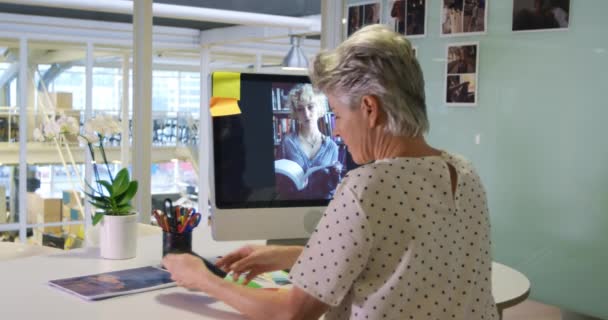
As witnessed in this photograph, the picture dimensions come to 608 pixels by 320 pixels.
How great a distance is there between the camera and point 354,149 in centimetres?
128

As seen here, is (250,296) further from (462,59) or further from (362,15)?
(362,15)

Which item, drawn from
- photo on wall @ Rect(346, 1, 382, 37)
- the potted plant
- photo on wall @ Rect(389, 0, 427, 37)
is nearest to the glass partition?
photo on wall @ Rect(346, 1, 382, 37)

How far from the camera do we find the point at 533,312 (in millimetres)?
3059

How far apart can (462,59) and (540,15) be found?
0.45m

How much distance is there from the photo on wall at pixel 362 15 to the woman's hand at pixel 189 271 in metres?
2.48

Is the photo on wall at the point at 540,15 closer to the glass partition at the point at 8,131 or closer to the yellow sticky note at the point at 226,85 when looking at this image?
the yellow sticky note at the point at 226,85

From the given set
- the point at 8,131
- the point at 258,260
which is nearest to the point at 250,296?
the point at 258,260

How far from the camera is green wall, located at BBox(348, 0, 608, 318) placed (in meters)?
2.77

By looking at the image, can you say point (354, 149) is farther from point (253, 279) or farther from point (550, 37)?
point (550, 37)

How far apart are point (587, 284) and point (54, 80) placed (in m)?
4.39

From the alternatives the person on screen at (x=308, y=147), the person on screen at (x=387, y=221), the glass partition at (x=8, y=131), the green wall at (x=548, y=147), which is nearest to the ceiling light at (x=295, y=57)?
the glass partition at (x=8, y=131)

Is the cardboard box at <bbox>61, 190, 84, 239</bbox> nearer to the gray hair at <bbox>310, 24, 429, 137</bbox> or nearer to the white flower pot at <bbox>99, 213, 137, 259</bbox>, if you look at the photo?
the white flower pot at <bbox>99, 213, 137, 259</bbox>

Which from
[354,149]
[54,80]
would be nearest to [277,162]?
[354,149]

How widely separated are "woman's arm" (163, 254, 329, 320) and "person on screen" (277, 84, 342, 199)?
2.02 ft
